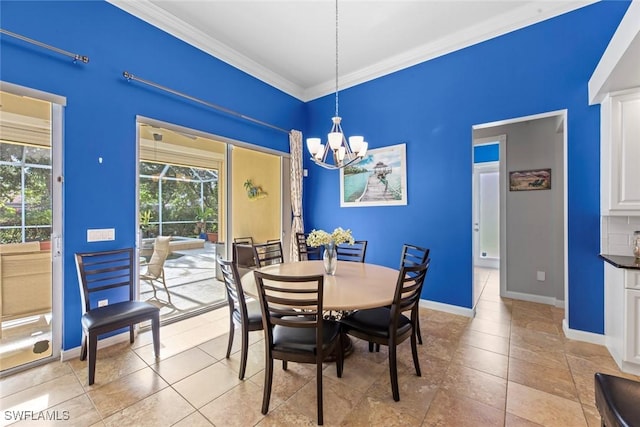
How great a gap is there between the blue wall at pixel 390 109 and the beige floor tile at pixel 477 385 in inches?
54.1

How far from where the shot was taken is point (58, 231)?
95.0 inches

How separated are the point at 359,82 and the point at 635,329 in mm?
4201

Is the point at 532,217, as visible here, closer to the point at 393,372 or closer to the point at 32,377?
the point at 393,372

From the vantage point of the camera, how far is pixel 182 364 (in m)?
2.36

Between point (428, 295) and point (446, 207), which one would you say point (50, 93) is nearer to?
point (446, 207)

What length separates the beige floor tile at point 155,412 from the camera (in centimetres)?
169

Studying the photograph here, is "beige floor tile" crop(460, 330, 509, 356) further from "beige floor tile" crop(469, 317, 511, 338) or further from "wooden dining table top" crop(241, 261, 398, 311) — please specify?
"wooden dining table top" crop(241, 261, 398, 311)

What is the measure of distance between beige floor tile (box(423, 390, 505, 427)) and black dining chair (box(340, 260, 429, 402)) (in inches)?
9.8

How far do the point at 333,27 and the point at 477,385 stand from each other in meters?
3.92

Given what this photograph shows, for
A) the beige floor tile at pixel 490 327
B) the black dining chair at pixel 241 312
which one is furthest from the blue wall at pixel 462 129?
the black dining chair at pixel 241 312

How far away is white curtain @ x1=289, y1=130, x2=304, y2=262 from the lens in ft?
15.4

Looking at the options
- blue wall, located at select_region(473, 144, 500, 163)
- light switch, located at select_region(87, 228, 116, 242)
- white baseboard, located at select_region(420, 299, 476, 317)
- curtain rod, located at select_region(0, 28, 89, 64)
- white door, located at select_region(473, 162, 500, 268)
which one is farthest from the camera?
white door, located at select_region(473, 162, 500, 268)

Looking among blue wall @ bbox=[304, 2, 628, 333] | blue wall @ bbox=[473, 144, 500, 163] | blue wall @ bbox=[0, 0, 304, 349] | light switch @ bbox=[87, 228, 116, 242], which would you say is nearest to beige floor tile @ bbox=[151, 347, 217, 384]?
blue wall @ bbox=[0, 0, 304, 349]

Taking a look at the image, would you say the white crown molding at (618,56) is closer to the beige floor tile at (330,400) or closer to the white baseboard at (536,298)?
the white baseboard at (536,298)
